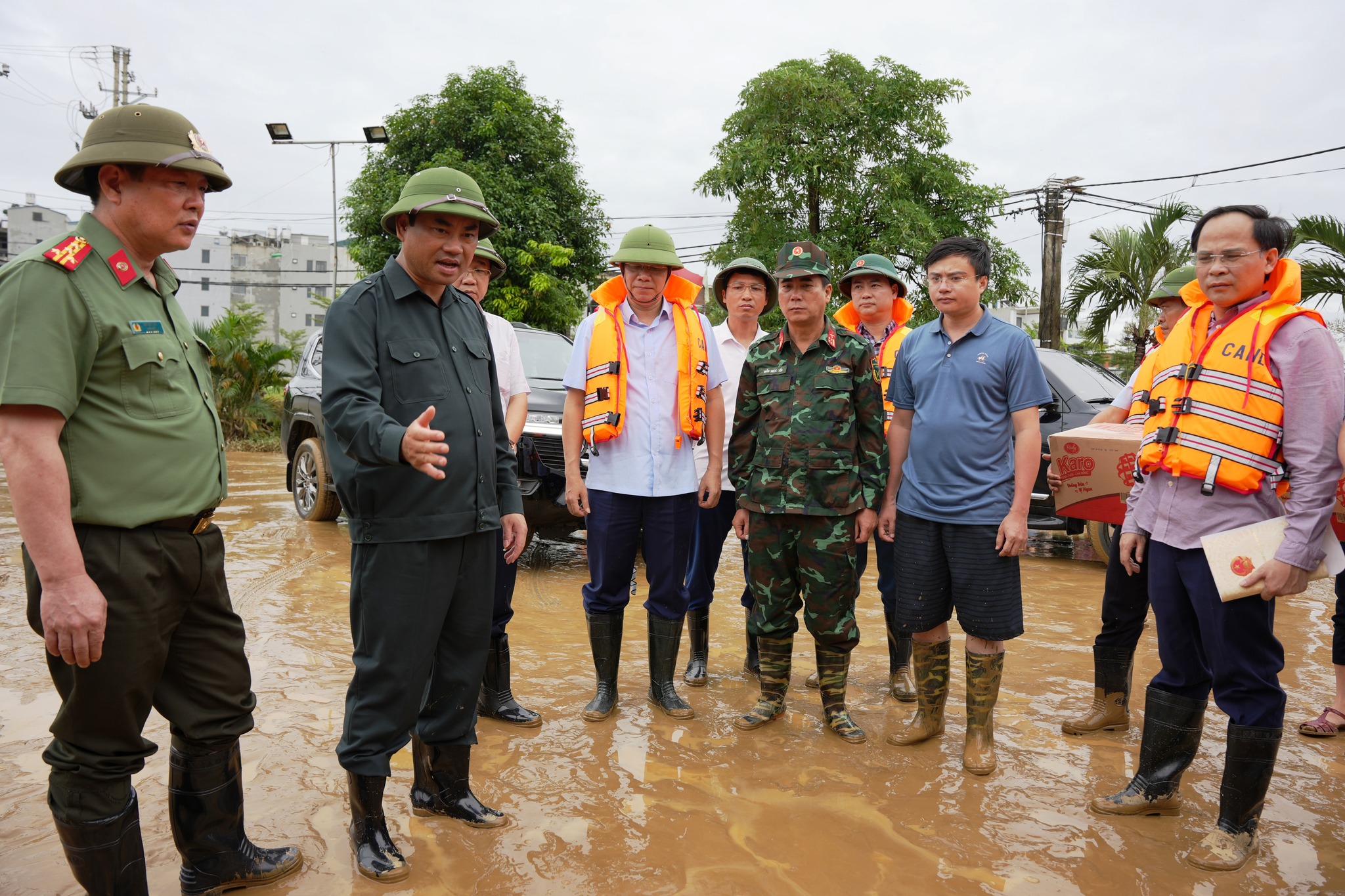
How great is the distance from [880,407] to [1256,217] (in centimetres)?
158

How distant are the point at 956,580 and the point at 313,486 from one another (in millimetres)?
6805

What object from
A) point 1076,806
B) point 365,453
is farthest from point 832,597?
point 365,453

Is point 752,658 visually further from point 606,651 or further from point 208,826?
point 208,826

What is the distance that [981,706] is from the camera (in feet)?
11.8

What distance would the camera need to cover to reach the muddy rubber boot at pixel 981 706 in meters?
3.59

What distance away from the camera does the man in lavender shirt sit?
110 inches

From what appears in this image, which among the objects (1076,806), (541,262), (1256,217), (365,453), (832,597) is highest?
(541,262)

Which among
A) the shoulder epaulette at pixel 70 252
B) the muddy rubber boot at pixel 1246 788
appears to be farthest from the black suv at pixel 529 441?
the muddy rubber boot at pixel 1246 788

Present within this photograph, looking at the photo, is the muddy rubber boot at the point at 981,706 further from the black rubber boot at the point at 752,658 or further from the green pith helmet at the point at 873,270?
the green pith helmet at the point at 873,270

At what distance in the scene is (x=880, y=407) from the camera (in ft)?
13.2

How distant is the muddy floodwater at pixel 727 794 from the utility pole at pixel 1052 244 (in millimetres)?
18209

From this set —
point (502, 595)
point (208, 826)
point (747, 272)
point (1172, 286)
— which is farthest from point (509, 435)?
point (1172, 286)

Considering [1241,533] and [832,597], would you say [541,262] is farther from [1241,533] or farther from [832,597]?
[1241,533]

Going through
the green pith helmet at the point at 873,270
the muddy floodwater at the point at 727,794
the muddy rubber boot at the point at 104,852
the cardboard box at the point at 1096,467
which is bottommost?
the muddy floodwater at the point at 727,794
